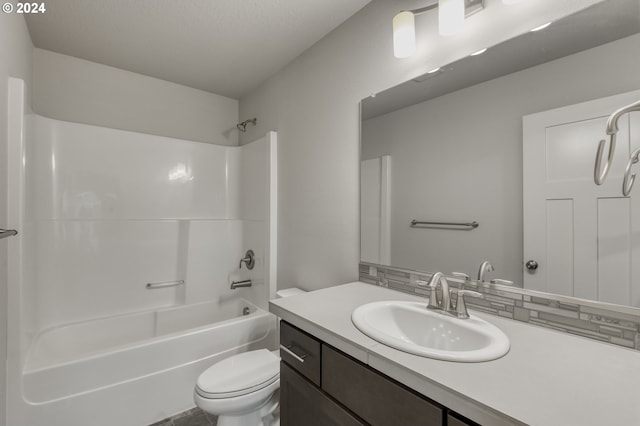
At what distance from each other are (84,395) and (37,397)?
197mm

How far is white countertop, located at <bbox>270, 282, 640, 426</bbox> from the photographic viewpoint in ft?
1.86

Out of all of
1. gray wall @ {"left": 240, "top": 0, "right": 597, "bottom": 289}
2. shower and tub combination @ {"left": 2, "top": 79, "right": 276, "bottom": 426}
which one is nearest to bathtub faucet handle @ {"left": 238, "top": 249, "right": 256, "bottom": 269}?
shower and tub combination @ {"left": 2, "top": 79, "right": 276, "bottom": 426}

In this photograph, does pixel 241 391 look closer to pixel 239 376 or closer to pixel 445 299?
pixel 239 376

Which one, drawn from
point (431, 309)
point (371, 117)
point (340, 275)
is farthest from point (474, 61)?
point (340, 275)

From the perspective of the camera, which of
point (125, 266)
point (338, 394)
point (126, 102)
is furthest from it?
point (126, 102)

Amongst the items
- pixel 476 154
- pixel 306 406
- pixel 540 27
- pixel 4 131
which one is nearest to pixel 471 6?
pixel 540 27

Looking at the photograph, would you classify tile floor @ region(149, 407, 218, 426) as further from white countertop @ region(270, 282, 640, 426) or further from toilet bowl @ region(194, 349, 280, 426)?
white countertop @ region(270, 282, 640, 426)

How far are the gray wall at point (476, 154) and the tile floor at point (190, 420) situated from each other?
1.53 m

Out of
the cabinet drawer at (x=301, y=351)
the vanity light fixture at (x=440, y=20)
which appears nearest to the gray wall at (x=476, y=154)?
the vanity light fixture at (x=440, y=20)

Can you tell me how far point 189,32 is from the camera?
74.2 inches

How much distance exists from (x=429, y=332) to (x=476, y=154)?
2.47 feet

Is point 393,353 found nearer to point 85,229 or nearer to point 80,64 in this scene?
point 85,229

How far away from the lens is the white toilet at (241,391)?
4.39ft

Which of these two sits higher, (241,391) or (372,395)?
(372,395)
